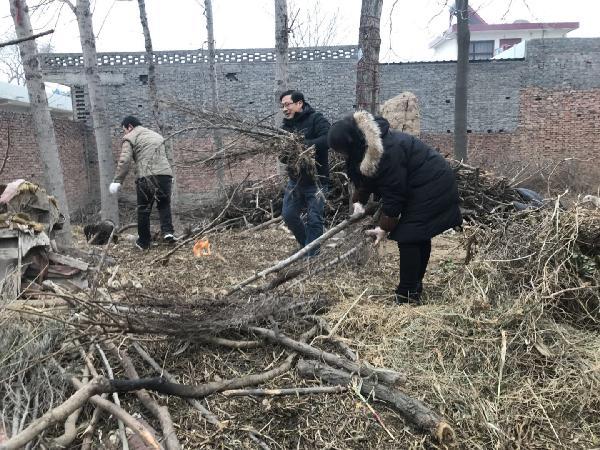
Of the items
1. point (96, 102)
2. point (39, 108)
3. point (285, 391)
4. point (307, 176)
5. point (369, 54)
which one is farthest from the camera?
point (96, 102)

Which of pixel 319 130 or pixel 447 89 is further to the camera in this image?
pixel 447 89

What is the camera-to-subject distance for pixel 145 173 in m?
5.66

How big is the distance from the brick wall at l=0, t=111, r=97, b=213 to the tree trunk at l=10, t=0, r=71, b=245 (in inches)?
124

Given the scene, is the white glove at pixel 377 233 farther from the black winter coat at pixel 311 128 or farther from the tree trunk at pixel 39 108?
the tree trunk at pixel 39 108

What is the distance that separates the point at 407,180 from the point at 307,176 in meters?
1.32

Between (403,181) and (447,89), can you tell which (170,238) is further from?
(447,89)

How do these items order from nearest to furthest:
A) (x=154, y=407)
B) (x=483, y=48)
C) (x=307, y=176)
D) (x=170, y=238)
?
(x=154, y=407) → (x=307, y=176) → (x=170, y=238) → (x=483, y=48)

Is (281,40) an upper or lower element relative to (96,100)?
upper

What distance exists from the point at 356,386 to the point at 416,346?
1.66 feet

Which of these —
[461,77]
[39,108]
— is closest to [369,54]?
[39,108]

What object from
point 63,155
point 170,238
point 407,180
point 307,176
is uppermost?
point 407,180

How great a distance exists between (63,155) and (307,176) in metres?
10.3

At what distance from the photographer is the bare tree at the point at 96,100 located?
29.1 ft

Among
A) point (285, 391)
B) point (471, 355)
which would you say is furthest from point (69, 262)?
point (471, 355)
